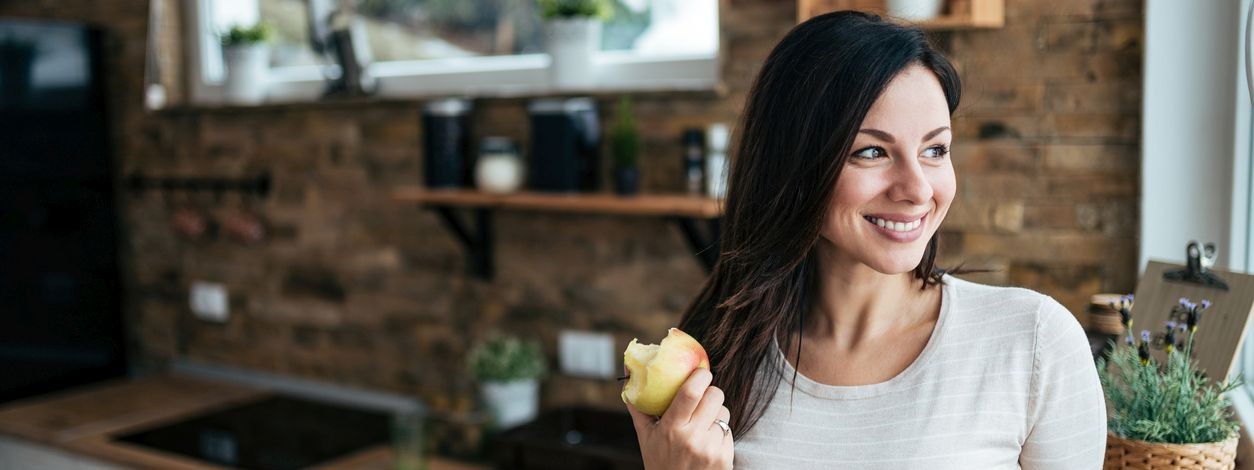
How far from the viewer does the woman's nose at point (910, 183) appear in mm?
1074

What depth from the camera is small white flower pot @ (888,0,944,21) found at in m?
1.81

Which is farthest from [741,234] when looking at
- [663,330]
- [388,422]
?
[388,422]

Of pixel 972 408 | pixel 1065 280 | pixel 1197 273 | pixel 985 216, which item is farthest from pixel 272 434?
pixel 1197 273

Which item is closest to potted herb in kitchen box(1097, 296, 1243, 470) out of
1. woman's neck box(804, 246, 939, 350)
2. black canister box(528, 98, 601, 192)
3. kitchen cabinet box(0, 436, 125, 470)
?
woman's neck box(804, 246, 939, 350)

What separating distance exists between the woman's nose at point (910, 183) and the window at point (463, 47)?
1.26 m

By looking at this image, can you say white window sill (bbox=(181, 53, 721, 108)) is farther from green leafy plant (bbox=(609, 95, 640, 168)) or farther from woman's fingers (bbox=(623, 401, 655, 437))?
woman's fingers (bbox=(623, 401, 655, 437))

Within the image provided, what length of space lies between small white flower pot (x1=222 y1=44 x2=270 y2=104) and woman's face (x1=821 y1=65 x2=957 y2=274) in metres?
2.42

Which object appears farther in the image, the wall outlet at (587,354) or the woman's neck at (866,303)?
the wall outlet at (587,354)

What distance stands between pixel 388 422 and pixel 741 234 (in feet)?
6.29

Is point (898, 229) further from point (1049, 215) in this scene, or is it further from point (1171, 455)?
point (1049, 215)

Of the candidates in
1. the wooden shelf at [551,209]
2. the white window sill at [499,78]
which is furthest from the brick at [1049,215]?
the white window sill at [499,78]

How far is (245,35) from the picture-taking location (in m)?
3.08

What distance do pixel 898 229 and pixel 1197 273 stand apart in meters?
0.43

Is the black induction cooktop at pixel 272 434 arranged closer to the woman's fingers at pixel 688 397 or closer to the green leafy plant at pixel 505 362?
the green leafy plant at pixel 505 362
